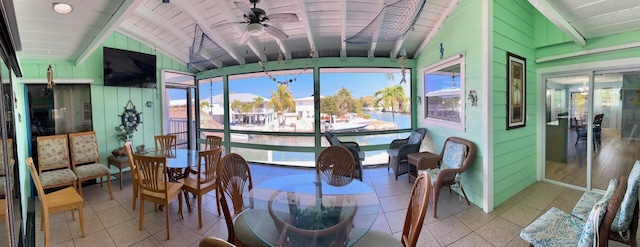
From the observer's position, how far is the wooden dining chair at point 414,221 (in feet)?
4.73

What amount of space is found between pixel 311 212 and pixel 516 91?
3.24m

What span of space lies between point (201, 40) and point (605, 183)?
5997mm

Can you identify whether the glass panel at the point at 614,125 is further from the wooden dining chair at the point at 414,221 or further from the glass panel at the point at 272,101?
the glass panel at the point at 272,101

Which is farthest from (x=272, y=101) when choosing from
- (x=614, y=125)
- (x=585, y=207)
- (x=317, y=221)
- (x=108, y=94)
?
(x=614, y=125)

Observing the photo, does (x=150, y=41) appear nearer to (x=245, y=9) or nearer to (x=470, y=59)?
(x=245, y=9)

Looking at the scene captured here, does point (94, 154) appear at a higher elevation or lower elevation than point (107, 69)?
lower

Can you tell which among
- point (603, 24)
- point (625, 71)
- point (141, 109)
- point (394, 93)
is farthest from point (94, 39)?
point (625, 71)

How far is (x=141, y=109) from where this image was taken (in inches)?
187

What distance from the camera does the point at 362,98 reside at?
4898 millimetres

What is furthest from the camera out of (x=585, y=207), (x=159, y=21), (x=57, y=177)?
(x=159, y=21)

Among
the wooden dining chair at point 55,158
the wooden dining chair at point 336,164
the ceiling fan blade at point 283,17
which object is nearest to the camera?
the ceiling fan blade at point 283,17

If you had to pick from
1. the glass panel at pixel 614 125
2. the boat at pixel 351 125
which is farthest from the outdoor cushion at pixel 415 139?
the glass panel at pixel 614 125

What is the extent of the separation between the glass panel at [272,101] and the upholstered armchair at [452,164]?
2483 millimetres

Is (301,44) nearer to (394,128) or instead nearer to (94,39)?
(394,128)
